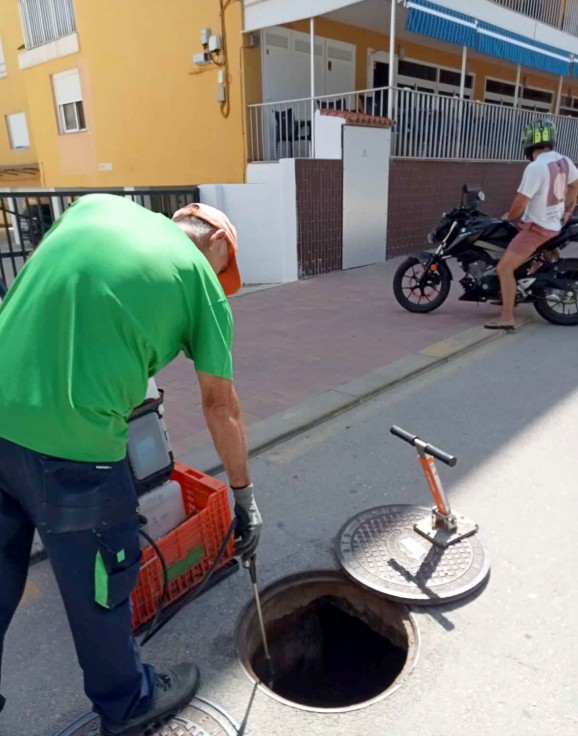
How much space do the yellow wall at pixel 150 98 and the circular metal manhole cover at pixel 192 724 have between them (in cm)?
1071

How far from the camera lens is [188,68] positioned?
11.8 m


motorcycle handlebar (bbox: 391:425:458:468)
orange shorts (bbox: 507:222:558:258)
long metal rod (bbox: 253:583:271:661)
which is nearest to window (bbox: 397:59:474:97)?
orange shorts (bbox: 507:222:558:258)

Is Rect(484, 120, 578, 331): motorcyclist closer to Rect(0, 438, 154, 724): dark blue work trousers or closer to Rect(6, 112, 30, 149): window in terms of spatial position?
Rect(0, 438, 154, 724): dark blue work trousers

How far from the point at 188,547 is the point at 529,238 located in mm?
4903

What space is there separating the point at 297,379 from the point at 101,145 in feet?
41.1

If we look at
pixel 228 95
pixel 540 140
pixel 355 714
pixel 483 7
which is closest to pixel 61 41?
pixel 228 95

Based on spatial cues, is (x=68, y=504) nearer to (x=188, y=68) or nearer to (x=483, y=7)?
(x=188, y=68)

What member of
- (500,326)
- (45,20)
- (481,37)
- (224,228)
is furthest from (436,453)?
(45,20)

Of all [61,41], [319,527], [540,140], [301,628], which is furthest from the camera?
[61,41]

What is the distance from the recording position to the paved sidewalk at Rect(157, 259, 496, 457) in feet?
14.5

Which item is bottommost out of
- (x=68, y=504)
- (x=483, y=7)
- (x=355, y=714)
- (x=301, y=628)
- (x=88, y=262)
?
(x=301, y=628)

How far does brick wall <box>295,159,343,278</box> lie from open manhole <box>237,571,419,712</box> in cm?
665

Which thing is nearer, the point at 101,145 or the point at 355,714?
the point at 355,714

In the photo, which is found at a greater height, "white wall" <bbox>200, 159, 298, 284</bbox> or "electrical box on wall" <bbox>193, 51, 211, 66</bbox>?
"electrical box on wall" <bbox>193, 51, 211, 66</bbox>
